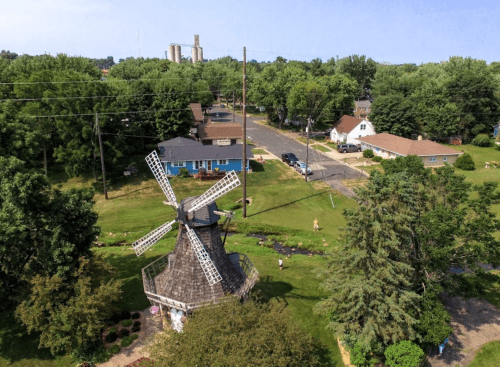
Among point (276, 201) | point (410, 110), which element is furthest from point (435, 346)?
point (410, 110)

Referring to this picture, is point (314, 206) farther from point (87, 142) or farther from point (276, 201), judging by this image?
point (87, 142)

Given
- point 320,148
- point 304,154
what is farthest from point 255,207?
point 320,148

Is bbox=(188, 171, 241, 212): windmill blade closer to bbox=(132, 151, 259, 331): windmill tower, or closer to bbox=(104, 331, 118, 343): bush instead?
bbox=(132, 151, 259, 331): windmill tower

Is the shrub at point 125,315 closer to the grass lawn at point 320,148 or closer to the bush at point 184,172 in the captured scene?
the bush at point 184,172

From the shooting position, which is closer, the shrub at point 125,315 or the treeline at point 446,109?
the shrub at point 125,315

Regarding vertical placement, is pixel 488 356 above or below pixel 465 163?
below

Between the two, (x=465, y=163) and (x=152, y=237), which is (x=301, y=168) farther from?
(x=152, y=237)

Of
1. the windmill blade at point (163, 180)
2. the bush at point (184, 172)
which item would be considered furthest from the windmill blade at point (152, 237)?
the bush at point (184, 172)
